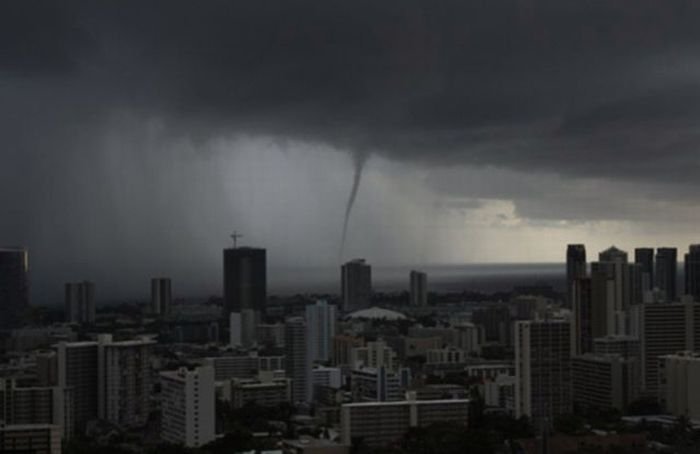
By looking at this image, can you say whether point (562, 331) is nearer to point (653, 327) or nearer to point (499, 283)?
point (653, 327)

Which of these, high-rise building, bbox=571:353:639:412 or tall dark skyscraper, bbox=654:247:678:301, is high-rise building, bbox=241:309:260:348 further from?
high-rise building, bbox=571:353:639:412

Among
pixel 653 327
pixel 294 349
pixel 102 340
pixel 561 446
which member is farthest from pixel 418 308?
pixel 561 446

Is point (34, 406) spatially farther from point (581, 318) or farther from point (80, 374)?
point (581, 318)

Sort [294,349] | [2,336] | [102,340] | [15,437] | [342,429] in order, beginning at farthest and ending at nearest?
[294,349]
[2,336]
[102,340]
[342,429]
[15,437]

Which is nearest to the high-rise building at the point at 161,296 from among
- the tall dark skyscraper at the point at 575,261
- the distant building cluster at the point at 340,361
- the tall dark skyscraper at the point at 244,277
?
the distant building cluster at the point at 340,361

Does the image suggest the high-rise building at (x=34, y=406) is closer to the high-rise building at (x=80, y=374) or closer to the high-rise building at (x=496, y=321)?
the high-rise building at (x=80, y=374)

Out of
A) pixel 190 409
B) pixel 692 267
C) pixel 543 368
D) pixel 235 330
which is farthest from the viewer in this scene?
pixel 235 330

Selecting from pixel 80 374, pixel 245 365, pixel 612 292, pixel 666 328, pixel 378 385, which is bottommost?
pixel 245 365

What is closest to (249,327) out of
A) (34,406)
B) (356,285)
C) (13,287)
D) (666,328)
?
(356,285)
